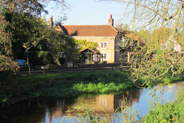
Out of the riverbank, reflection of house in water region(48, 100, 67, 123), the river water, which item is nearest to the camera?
the river water

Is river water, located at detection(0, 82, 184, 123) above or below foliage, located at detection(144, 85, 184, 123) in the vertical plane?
below

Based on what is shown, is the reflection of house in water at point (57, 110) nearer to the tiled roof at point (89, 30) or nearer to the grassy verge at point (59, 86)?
the grassy verge at point (59, 86)

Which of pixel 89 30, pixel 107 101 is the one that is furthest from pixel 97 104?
pixel 89 30

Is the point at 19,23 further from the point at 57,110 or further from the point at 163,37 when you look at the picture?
the point at 163,37

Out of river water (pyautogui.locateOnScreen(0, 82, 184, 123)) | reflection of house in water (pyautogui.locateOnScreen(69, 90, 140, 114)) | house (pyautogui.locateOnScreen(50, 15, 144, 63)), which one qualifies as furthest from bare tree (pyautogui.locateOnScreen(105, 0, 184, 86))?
house (pyautogui.locateOnScreen(50, 15, 144, 63))

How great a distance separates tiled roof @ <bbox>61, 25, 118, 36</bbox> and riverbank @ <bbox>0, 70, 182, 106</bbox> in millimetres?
20071

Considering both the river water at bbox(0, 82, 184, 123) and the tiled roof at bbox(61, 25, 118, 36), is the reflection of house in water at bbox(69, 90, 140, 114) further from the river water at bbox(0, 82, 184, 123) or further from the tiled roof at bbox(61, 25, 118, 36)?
the tiled roof at bbox(61, 25, 118, 36)

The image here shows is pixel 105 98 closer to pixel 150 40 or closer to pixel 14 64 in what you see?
pixel 14 64

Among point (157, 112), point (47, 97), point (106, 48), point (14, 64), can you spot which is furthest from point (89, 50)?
point (157, 112)

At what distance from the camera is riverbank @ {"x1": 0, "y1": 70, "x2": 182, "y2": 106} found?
1692 centimetres

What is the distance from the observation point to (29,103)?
17.1 m

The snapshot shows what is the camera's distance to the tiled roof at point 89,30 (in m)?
44.6

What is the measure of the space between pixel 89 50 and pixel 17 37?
943 inches

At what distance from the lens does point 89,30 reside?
45.5 meters
